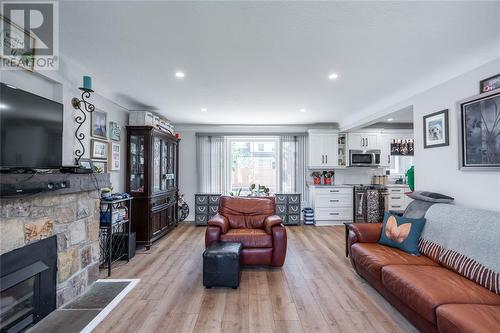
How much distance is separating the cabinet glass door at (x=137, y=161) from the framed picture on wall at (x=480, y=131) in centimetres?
448

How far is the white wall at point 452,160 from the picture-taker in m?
2.25

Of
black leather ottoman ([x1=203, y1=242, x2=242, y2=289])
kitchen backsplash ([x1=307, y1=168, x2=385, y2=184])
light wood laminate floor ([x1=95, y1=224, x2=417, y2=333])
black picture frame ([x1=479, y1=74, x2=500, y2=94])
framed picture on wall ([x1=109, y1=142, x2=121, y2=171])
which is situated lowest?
light wood laminate floor ([x1=95, y1=224, x2=417, y2=333])

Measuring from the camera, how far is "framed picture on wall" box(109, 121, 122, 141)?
11.9 ft

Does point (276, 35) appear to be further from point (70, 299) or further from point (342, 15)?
point (70, 299)

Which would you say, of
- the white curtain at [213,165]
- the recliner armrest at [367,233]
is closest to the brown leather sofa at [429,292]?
the recliner armrest at [367,233]

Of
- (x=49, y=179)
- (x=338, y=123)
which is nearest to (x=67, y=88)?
(x=49, y=179)

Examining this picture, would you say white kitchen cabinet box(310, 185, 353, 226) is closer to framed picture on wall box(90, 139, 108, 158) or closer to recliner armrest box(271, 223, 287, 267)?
recliner armrest box(271, 223, 287, 267)

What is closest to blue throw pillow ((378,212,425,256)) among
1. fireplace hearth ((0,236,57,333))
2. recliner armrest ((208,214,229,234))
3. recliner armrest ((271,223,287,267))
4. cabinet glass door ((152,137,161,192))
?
recliner armrest ((271,223,287,267))

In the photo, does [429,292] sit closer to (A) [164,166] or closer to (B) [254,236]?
(B) [254,236]

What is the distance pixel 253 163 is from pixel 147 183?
281 centimetres

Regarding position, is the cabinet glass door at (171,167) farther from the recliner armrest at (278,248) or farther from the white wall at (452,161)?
the white wall at (452,161)

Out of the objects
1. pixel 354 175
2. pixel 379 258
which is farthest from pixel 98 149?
pixel 354 175

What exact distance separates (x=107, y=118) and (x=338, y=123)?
499 cm

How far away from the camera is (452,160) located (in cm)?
262
